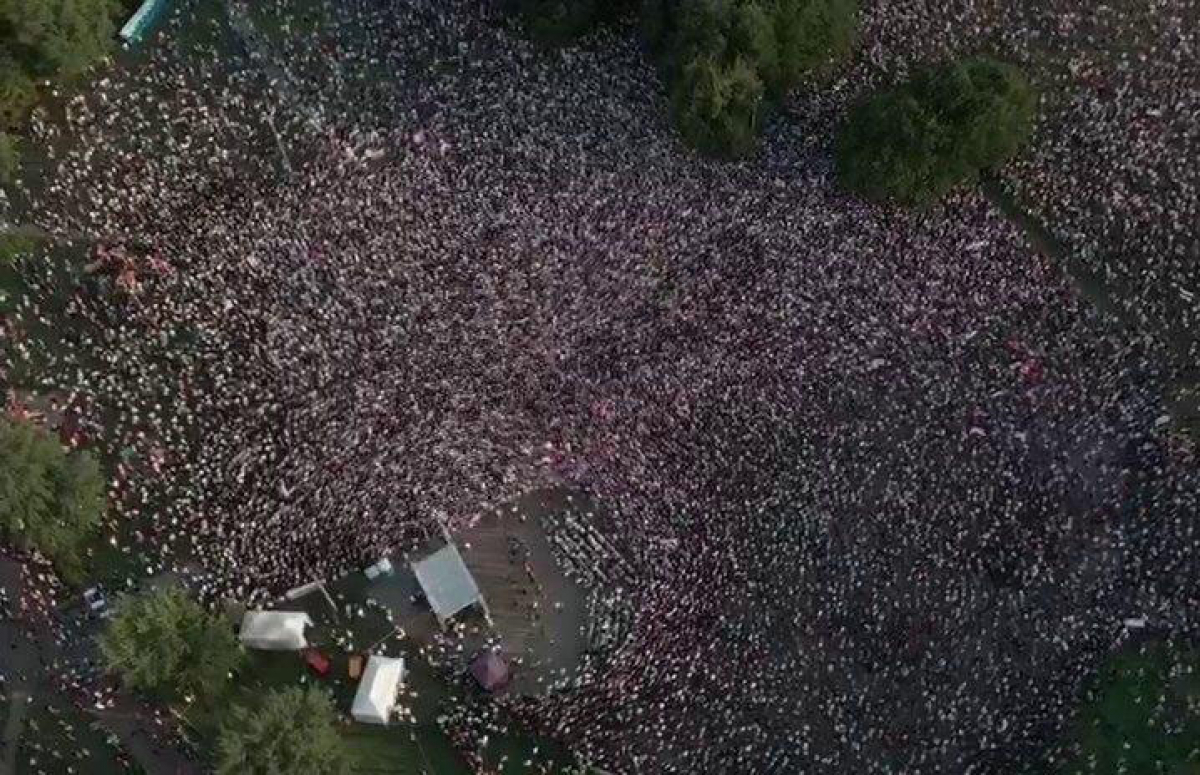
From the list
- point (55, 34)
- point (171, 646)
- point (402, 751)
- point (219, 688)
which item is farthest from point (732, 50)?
point (219, 688)

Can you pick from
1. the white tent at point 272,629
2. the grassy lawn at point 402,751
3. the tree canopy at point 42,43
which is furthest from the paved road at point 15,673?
the tree canopy at point 42,43

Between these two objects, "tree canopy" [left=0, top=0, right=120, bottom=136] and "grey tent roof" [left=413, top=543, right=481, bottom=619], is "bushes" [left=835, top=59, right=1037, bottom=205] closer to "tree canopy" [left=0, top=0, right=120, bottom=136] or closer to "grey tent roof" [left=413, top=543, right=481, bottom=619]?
"grey tent roof" [left=413, top=543, right=481, bottom=619]

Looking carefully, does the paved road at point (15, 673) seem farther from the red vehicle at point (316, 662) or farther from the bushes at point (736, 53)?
the bushes at point (736, 53)

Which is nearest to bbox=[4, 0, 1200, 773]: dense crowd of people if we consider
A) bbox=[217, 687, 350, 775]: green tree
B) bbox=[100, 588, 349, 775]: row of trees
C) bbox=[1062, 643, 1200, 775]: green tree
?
bbox=[1062, 643, 1200, 775]: green tree

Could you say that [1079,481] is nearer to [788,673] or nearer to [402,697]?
[788,673]

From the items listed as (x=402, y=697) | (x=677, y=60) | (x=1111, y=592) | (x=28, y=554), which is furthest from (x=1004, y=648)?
(x=28, y=554)

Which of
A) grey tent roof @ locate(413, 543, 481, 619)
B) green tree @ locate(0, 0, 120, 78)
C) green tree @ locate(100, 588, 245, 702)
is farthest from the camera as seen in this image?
green tree @ locate(0, 0, 120, 78)
